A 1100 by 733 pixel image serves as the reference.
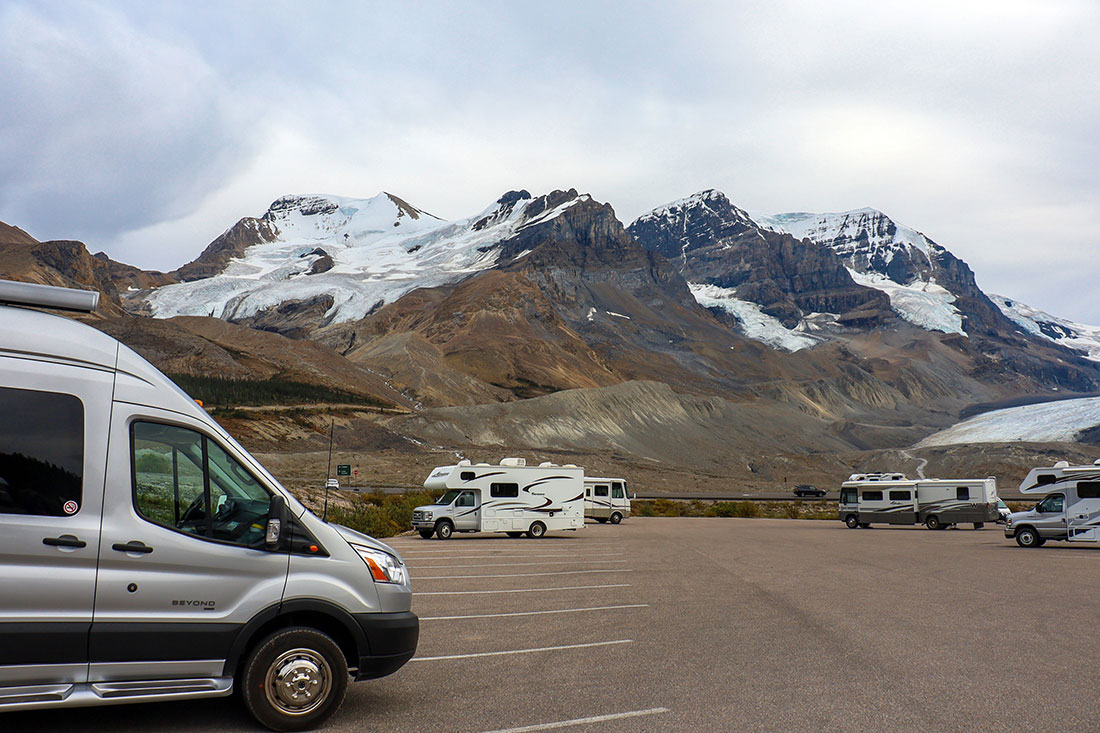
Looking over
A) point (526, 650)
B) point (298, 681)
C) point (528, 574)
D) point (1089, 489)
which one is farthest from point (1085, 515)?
point (298, 681)

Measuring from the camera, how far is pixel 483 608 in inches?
493

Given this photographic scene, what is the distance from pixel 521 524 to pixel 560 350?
128 metres

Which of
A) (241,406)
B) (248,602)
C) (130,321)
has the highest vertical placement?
(130,321)

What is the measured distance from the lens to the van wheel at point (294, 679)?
Result: 241 inches

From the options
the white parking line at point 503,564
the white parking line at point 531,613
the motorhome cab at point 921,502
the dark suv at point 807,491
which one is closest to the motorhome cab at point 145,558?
the white parking line at point 531,613

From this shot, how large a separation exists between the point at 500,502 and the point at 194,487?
24.6m

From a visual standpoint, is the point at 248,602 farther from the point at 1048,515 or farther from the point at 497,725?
the point at 1048,515

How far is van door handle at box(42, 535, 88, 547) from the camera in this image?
5531mm

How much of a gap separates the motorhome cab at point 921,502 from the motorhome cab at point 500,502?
708 inches

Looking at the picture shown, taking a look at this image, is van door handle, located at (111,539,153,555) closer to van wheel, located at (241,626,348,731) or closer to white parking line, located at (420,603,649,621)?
van wheel, located at (241,626,348,731)

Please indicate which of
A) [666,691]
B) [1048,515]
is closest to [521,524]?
[1048,515]

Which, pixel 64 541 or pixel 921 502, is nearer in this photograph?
pixel 64 541

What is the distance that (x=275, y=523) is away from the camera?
20.3ft

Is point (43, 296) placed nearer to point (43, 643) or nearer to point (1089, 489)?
point (43, 643)
